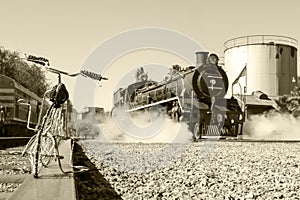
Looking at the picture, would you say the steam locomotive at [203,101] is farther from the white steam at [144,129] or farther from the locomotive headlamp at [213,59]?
the white steam at [144,129]

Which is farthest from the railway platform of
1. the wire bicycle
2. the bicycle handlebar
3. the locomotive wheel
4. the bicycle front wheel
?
the locomotive wheel

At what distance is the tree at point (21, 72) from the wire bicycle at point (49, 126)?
53.1m

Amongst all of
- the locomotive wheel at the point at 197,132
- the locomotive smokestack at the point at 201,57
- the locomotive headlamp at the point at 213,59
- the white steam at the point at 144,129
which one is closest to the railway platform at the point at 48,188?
the white steam at the point at 144,129

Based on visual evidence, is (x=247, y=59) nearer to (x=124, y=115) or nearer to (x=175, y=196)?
(x=124, y=115)

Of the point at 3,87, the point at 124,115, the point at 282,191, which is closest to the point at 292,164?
the point at 282,191

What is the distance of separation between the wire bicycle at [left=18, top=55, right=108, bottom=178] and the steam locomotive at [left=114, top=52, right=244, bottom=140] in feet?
46.8

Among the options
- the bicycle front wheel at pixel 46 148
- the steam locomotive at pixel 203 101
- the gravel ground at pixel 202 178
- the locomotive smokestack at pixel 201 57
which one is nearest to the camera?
the bicycle front wheel at pixel 46 148

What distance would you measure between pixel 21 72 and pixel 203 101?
169ft

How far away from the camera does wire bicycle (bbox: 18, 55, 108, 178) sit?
187 inches

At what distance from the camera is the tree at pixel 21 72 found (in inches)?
2394

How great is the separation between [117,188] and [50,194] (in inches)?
115

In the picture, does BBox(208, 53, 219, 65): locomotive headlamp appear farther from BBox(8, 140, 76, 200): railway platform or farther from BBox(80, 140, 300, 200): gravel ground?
BBox(8, 140, 76, 200): railway platform

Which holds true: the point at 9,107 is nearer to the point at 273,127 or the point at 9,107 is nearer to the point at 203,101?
the point at 203,101

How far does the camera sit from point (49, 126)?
507 cm
